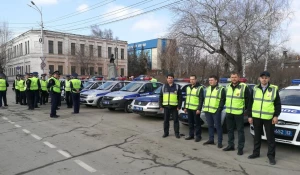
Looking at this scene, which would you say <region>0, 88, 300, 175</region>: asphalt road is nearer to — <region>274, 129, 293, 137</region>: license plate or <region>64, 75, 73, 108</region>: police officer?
<region>274, 129, 293, 137</region>: license plate

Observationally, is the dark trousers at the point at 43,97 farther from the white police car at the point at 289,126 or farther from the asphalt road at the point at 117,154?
the white police car at the point at 289,126

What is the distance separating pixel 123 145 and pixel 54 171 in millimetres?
2132

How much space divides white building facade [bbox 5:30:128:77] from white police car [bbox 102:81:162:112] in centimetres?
4530

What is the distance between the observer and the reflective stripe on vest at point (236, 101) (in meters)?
6.21

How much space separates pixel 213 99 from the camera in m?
6.80

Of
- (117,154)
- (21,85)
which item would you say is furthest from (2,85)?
(117,154)

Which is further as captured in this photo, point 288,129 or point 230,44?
point 230,44

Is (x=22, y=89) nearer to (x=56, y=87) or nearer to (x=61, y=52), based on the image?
(x=56, y=87)

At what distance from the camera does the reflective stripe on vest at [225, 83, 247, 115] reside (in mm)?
6215

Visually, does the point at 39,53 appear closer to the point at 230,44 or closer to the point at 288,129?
the point at 230,44

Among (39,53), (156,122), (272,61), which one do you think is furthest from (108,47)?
(156,122)

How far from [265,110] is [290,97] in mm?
2172

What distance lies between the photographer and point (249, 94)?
6.19 m

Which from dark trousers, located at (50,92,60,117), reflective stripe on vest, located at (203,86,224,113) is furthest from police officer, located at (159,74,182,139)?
dark trousers, located at (50,92,60,117)
